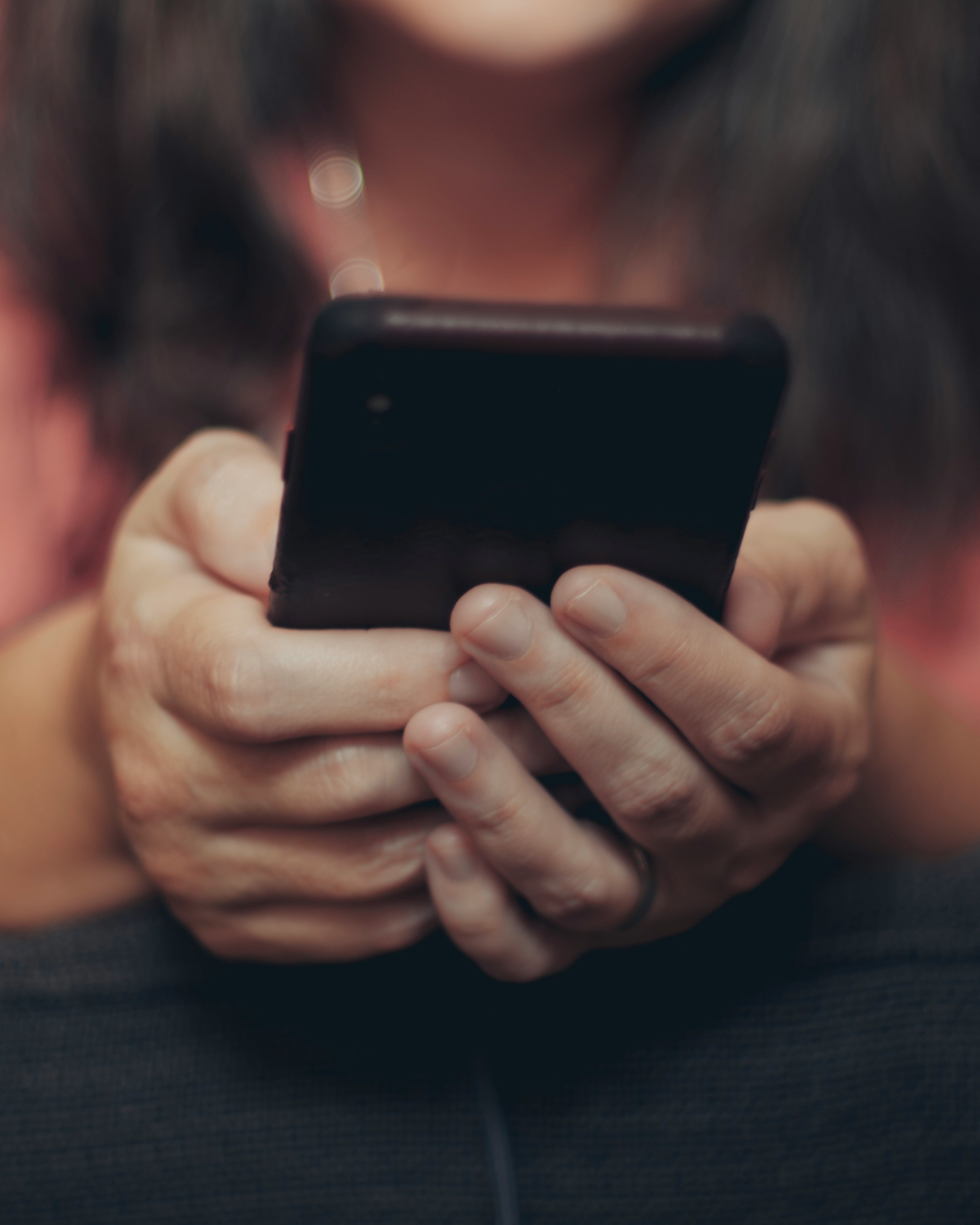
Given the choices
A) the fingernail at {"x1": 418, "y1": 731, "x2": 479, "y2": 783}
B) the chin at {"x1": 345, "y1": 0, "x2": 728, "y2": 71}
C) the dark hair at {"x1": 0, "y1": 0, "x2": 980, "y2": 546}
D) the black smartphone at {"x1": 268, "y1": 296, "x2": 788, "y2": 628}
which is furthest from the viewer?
the dark hair at {"x1": 0, "y1": 0, "x2": 980, "y2": 546}

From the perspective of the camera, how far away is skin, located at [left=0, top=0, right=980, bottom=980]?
364 millimetres

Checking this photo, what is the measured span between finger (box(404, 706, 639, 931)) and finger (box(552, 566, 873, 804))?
6 cm

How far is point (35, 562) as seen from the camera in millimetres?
987

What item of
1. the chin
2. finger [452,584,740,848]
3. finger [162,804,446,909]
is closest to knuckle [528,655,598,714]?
finger [452,584,740,848]

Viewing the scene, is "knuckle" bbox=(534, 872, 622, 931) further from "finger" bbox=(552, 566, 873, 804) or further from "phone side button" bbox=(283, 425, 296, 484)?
"phone side button" bbox=(283, 425, 296, 484)

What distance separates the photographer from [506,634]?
0.34 m

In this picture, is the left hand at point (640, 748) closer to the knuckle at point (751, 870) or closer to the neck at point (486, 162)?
the knuckle at point (751, 870)

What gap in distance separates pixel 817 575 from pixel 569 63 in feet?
1.72

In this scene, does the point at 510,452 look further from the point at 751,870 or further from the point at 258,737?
the point at 751,870

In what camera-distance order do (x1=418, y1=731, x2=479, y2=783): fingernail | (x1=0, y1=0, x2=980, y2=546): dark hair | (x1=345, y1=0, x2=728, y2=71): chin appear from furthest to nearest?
(x1=0, y1=0, x2=980, y2=546): dark hair → (x1=345, y1=0, x2=728, y2=71): chin → (x1=418, y1=731, x2=479, y2=783): fingernail

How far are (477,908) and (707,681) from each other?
151 mm

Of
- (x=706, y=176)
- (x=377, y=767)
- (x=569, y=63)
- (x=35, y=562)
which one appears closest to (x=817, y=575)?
(x=377, y=767)

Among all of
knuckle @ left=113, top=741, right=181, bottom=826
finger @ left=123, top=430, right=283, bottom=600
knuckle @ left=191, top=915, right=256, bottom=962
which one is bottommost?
knuckle @ left=191, top=915, right=256, bottom=962

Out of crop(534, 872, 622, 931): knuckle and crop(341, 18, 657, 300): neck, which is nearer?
crop(534, 872, 622, 931): knuckle
